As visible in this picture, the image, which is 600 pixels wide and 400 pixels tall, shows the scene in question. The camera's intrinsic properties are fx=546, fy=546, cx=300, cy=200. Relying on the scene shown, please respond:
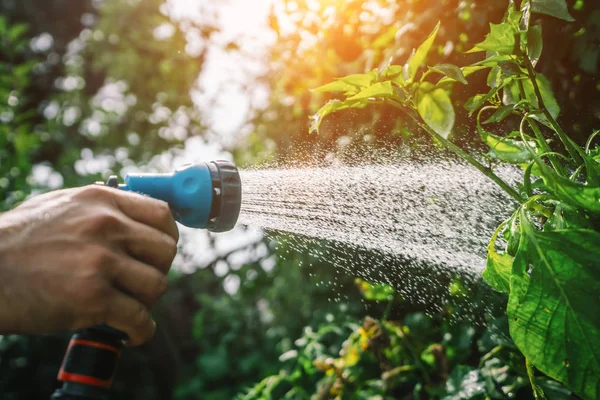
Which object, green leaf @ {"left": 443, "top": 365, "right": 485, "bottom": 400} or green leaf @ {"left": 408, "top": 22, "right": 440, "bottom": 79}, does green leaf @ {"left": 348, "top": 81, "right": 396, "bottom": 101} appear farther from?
green leaf @ {"left": 443, "top": 365, "right": 485, "bottom": 400}

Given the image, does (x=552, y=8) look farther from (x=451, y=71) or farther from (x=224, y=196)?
(x=224, y=196)

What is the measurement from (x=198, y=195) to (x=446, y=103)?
47 cm

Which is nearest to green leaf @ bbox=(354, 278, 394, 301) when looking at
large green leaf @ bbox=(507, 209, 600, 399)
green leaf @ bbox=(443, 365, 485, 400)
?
green leaf @ bbox=(443, 365, 485, 400)

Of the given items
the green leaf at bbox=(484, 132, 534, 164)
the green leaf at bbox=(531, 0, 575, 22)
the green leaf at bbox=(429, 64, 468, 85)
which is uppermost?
the green leaf at bbox=(531, 0, 575, 22)

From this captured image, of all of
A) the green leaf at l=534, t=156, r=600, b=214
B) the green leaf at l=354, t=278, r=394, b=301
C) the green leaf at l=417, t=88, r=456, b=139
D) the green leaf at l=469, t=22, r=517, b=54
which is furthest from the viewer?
the green leaf at l=354, t=278, r=394, b=301

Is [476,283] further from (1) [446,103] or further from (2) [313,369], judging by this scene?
(2) [313,369]

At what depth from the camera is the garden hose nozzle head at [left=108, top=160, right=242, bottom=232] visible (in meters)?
1.00

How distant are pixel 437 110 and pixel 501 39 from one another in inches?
5.4

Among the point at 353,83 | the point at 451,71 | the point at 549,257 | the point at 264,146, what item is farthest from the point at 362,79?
the point at 264,146

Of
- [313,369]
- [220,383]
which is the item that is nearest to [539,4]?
[313,369]

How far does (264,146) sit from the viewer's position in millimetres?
2598

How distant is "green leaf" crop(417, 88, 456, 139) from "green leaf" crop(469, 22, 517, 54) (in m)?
0.11

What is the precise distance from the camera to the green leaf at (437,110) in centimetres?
76

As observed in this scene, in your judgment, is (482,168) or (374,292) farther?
(374,292)
